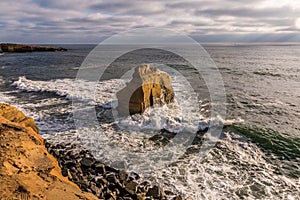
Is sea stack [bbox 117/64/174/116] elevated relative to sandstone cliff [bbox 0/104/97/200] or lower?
elevated

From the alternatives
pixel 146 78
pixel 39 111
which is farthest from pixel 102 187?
pixel 39 111

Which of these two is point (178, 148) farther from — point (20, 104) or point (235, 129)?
point (20, 104)

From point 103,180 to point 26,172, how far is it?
7.83 feet

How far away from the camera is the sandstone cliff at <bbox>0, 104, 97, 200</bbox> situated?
5559 mm

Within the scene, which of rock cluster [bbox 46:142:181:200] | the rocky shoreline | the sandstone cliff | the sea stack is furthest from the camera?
the sea stack

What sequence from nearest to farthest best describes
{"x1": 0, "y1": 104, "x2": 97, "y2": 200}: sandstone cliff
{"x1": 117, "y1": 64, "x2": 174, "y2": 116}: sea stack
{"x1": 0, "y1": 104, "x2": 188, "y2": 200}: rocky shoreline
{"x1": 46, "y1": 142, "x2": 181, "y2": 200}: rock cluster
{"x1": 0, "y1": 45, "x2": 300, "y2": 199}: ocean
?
{"x1": 0, "y1": 104, "x2": 97, "y2": 200}: sandstone cliff
{"x1": 0, "y1": 104, "x2": 188, "y2": 200}: rocky shoreline
{"x1": 46, "y1": 142, "x2": 181, "y2": 200}: rock cluster
{"x1": 0, "y1": 45, "x2": 300, "y2": 199}: ocean
{"x1": 117, "y1": 64, "x2": 174, "y2": 116}: sea stack

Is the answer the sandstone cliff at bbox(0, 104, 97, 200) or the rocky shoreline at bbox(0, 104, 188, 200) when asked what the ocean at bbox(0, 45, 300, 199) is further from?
the sandstone cliff at bbox(0, 104, 97, 200)

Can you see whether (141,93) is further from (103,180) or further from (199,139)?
(103,180)

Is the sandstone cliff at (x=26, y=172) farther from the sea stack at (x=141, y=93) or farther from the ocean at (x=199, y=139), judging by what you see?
the sea stack at (x=141, y=93)

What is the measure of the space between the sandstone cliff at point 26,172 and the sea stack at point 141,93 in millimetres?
5981

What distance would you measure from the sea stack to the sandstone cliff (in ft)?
19.6

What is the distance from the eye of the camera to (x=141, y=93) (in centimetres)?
1306

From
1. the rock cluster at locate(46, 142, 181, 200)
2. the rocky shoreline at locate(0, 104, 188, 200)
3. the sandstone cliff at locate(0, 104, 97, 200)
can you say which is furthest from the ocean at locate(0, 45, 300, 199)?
the sandstone cliff at locate(0, 104, 97, 200)

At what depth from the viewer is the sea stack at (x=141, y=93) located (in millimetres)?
13163
